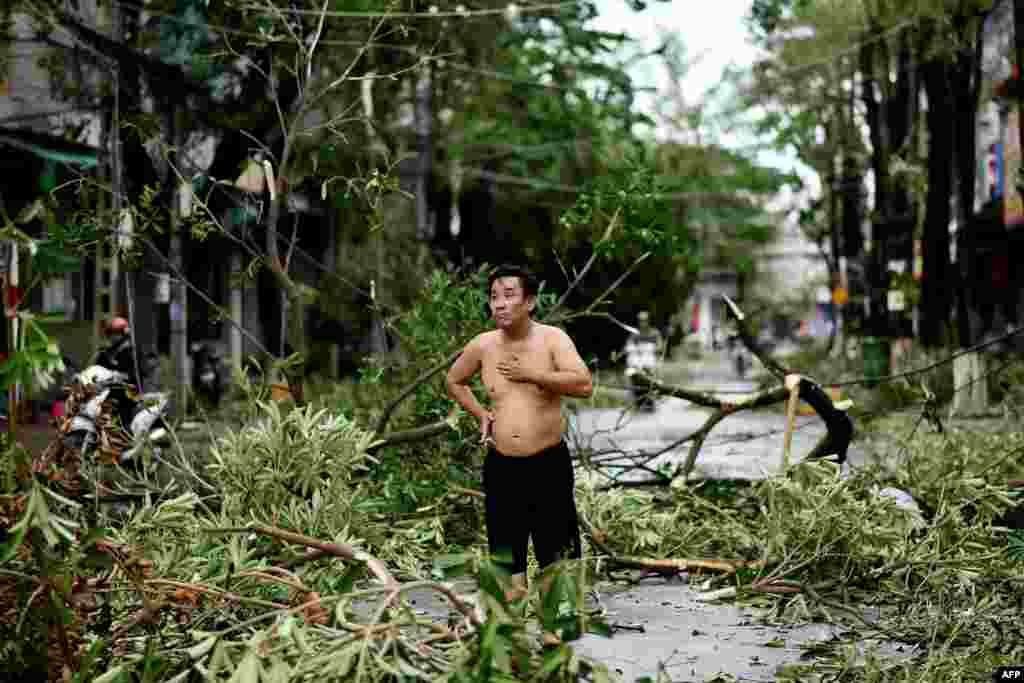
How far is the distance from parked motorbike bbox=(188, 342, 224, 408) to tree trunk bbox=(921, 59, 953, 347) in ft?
42.9

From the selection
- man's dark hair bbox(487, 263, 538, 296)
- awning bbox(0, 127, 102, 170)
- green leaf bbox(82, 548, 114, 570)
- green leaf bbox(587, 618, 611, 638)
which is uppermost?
awning bbox(0, 127, 102, 170)

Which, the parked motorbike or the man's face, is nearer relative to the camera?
the man's face

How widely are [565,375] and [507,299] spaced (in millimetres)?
442

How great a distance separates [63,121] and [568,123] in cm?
1164

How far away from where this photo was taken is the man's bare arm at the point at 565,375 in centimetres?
714

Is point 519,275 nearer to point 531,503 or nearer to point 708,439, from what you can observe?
point 531,503

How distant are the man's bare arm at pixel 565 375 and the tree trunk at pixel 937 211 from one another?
21004 mm

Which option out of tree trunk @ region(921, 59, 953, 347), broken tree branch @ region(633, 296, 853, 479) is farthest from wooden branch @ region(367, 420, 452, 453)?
tree trunk @ region(921, 59, 953, 347)

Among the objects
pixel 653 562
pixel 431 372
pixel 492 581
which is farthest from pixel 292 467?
pixel 492 581

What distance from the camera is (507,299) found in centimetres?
716

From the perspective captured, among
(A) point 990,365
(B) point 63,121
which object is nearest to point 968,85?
(A) point 990,365

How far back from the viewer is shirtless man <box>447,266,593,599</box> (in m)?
7.26

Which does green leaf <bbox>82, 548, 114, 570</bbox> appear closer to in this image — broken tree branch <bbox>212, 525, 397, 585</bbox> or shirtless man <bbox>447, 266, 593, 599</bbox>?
broken tree branch <bbox>212, 525, 397, 585</bbox>

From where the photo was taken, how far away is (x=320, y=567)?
22.8ft
